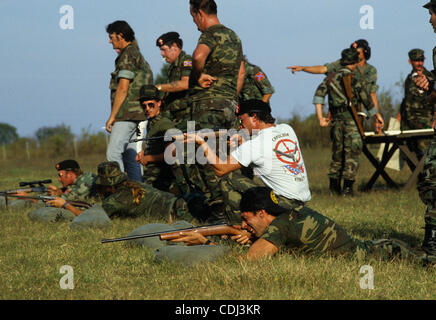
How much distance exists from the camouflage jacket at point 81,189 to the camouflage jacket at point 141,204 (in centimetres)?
135

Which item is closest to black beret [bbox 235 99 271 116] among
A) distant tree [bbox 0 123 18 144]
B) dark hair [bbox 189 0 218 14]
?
dark hair [bbox 189 0 218 14]

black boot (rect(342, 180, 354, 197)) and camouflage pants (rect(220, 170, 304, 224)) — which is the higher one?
camouflage pants (rect(220, 170, 304, 224))

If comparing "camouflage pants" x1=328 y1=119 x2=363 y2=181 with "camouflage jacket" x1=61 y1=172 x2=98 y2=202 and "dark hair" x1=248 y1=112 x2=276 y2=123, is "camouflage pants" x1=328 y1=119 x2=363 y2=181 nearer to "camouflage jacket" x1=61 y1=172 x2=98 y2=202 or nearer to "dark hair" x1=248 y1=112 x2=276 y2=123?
"camouflage jacket" x1=61 y1=172 x2=98 y2=202

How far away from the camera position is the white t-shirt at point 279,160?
17.8ft

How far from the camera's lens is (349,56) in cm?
1032

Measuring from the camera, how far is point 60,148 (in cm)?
2959

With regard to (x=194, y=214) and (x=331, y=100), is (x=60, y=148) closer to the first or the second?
(x=331, y=100)

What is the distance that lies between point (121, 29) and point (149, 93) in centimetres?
127

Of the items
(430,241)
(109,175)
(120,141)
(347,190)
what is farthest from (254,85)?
(430,241)

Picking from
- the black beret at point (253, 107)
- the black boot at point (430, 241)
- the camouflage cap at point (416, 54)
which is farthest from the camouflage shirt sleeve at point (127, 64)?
the camouflage cap at point (416, 54)

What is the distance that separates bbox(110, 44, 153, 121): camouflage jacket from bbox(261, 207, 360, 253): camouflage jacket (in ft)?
14.7

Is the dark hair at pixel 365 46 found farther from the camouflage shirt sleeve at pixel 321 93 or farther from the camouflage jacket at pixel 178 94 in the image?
the camouflage jacket at pixel 178 94

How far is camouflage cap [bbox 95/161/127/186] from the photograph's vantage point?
7727mm

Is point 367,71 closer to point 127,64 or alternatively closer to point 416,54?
point 416,54
